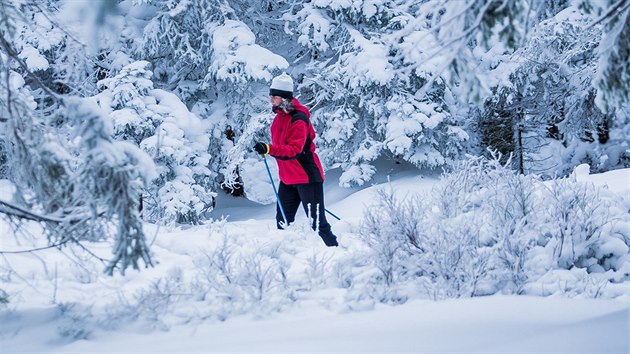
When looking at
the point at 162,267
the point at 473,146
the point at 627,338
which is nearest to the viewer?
the point at 627,338

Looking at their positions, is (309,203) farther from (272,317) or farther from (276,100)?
(272,317)

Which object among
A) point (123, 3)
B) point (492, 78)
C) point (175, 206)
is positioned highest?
point (123, 3)

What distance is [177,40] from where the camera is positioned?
1401 centimetres

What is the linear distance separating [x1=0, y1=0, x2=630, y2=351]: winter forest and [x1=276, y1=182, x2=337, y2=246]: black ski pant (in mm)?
255

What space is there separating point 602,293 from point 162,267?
3476mm

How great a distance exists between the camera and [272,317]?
3.99 metres

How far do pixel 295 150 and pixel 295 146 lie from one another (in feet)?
0.14

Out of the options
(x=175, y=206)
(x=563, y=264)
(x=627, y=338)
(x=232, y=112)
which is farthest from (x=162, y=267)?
(x=232, y=112)

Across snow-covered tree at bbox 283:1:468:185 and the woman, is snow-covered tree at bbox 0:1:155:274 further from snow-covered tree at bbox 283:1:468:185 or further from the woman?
snow-covered tree at bbox 283:1:468:185

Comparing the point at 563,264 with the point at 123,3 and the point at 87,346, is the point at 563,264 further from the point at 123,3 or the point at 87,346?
the point at 123,3

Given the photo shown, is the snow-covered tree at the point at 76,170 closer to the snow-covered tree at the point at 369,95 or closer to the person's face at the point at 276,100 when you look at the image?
the person's face at the point at 276,100

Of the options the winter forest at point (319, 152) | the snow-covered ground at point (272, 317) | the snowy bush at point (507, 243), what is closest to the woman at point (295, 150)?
the winter forest at point (319, 152)

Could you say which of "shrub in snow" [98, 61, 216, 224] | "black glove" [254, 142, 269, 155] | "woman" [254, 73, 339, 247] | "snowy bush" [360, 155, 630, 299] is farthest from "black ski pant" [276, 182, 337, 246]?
"shrub in snow" [98, 61, 216, 224]

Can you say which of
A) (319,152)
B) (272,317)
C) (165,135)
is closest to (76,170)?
(272,317)
